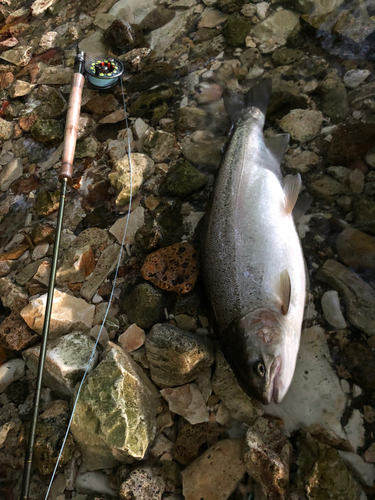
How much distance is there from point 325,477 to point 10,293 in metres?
2.71

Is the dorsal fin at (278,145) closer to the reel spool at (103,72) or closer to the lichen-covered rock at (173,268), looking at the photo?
the lichen-covered rock at (173,268)

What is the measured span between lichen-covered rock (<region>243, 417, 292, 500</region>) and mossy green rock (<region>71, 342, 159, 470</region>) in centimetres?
65

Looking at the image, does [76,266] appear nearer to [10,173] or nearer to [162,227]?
[162,227]

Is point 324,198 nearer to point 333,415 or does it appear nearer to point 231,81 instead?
point 333,415

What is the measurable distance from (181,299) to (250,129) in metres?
1.64

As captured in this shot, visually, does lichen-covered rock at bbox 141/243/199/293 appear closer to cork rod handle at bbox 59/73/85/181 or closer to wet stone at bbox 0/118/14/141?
cork rod handle at bbox 59/73/85/181

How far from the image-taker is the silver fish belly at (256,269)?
214 centimetres

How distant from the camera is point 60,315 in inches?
110

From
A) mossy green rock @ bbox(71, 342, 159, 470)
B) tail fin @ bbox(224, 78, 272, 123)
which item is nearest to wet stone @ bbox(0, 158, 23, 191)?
tail fin @ bbox(224, 78, 272, 123)

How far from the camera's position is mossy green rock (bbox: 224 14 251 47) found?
4137 mm

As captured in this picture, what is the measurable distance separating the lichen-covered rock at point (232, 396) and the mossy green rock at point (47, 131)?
124 inches

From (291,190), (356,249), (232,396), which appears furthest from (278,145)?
(232,396)

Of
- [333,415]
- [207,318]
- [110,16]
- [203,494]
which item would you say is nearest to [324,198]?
[207,318]

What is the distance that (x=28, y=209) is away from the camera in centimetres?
367
